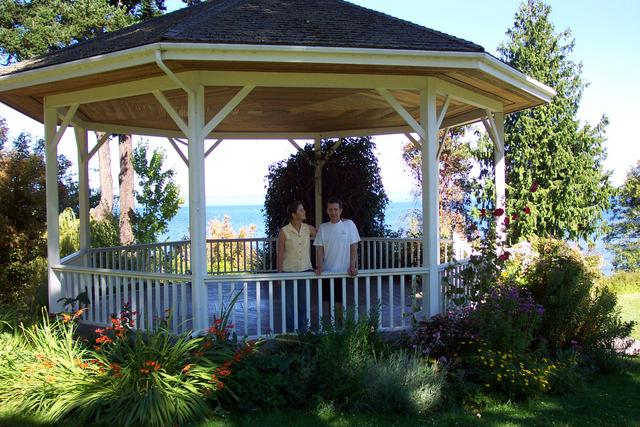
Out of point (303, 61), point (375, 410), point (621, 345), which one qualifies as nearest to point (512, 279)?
point (621, 345)

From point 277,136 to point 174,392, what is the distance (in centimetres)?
747

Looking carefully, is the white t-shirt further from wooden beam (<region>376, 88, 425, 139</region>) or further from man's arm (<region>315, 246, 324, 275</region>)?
wooden beam (<region>376, 88, 425, 139</region>)

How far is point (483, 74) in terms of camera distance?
6.68 metres

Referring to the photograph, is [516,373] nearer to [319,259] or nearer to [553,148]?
[319,259]

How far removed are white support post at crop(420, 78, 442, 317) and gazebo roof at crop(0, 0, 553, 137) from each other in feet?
1.05

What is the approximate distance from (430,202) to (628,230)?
25.3 meters

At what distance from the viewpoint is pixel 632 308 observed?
11.7 m

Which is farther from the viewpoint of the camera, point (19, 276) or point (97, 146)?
point (19, 276)

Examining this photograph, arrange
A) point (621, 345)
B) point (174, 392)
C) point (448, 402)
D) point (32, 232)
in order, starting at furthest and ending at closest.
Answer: point (32, 232) → point (621, 345) → point (448, 402) → point (174, 392)

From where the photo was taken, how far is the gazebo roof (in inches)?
Result: 223

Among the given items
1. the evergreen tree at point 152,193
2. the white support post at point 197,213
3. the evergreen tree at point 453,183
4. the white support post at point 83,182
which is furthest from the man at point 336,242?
the evergreen tree at point 453,183

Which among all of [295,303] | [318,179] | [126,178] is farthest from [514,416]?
[126,178]

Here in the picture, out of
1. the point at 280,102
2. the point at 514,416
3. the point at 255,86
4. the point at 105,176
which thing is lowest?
the point at 514,416

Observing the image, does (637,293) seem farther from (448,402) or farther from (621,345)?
(448,402)
